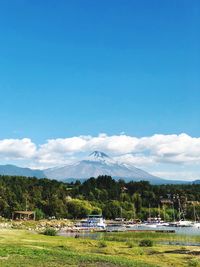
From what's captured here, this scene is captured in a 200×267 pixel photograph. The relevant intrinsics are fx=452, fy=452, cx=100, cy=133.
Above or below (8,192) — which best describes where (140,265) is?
below

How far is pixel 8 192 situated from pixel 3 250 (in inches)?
5840

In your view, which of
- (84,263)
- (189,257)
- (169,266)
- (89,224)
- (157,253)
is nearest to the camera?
(84,263)

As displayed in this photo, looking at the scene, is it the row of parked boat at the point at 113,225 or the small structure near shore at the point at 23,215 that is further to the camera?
the small structure near shore at the point at 23,215

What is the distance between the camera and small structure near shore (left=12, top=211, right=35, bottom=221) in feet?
602

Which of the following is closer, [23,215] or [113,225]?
[23,215]

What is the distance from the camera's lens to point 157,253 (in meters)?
71.1

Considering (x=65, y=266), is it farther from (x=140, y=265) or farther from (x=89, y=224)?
(x=89, y=224)

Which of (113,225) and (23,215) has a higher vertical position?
(23,215)

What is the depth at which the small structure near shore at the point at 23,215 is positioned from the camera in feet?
602

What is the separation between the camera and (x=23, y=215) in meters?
189

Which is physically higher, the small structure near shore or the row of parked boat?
the small structure near shore

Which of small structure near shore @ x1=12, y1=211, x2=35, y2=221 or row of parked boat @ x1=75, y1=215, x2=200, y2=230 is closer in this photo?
row of parked boat @ x1=75, y1=215, x2=200, y2=230

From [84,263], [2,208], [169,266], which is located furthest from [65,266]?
[2,208]

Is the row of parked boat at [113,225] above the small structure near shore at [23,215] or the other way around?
the other way around
